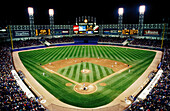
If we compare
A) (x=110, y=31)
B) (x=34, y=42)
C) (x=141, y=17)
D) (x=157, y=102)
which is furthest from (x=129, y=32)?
(x=157, y=102)

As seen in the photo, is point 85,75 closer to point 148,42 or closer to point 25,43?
point 148,42

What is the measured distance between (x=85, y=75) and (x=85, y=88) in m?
5.34

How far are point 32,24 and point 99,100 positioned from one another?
58.8 meters

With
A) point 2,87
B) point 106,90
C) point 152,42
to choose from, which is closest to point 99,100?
point 106,90

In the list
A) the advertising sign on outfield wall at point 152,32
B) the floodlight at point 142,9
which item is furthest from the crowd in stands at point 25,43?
the advertising sign on outfield wall at point 152,32

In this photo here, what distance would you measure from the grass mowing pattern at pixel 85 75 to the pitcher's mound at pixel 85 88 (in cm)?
138

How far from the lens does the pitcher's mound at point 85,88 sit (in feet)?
60.4

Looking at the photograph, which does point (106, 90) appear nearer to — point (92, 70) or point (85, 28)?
point (92, 70)

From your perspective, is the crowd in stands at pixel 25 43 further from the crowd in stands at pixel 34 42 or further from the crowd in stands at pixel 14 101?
the crowd in stands at pixel 14 101

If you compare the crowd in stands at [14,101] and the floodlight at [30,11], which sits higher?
the floodlight at [30,11]

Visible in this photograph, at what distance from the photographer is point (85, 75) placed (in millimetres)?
24000

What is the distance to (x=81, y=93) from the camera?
59.0 feet

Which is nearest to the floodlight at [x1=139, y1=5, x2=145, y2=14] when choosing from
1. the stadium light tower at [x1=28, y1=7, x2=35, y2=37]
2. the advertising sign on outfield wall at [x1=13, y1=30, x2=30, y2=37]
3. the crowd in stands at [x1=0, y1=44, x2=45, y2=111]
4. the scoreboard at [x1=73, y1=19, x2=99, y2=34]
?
the scoreboard at [x1=73, y1=19, x2=99, y2=34]

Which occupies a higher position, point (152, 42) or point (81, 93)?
point (152, 42)
